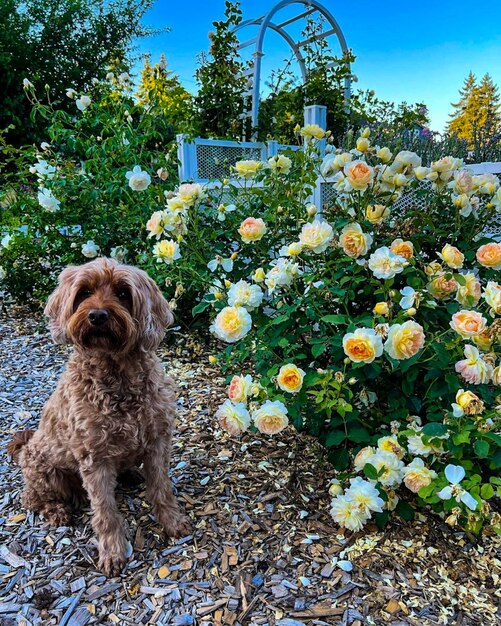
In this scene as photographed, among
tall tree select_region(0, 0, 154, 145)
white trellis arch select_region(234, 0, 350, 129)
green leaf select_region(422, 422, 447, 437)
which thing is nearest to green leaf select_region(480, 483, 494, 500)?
green leaf select_region(422, 422, 447, 437)

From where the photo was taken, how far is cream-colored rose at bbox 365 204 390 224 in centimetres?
221

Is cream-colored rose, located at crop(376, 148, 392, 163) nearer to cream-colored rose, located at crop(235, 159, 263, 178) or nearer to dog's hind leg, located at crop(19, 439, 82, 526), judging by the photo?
cream-colored rose, located at crop(235, 159, 263, 178)

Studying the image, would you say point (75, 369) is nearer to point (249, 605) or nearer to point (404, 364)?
point (249, 605)

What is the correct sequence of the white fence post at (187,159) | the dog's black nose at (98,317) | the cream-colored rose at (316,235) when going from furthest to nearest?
the white fence post at (187,159) < the cream-colored rose at (316,235) < the dog's black nose at (98,317)

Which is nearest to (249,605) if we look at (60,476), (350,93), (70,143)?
(60,476)

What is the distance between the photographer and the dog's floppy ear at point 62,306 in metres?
1.94

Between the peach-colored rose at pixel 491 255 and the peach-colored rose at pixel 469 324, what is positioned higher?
the peach-colored rose at pixel 491 255

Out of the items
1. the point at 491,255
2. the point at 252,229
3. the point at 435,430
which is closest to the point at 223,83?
the point at 252,229

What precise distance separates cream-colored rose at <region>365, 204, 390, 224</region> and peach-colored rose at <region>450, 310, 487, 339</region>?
70cm

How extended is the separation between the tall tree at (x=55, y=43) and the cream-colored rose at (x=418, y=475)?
437 inches

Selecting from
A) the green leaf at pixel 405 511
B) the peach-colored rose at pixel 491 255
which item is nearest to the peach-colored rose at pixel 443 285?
the peach-colored rose at pixel 491 255

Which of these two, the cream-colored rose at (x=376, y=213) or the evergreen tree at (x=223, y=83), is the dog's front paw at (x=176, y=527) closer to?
the cream-colored rose at (x=376, y=213)

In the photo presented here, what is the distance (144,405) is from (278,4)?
775 centimetres

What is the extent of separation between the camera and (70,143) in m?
4.18
